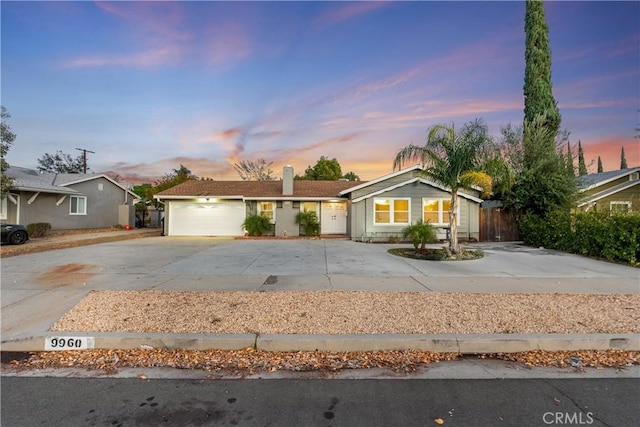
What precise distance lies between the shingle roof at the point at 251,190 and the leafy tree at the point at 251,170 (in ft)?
55.2

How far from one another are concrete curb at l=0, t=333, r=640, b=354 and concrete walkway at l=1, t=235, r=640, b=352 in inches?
0.5

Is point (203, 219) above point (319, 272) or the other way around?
above

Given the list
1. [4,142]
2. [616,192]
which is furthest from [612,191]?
[4,142]

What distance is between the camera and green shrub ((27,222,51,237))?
656 inches

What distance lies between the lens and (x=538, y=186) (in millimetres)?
14453

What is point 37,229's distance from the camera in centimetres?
1686

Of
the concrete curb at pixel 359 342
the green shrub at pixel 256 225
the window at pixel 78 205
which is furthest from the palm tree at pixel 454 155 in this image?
the window at pixel 78 205

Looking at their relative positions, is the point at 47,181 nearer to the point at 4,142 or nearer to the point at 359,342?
the point at 4,142

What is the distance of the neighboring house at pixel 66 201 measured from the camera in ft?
56.4

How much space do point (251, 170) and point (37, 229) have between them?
24.7 meters

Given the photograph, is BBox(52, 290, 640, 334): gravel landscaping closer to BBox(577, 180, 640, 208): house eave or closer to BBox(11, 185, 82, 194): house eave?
BBox(577, 180, 640, 208): house eave

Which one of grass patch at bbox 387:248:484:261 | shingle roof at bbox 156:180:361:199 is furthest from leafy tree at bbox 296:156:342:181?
grass patch at bbox 387:248:484:261

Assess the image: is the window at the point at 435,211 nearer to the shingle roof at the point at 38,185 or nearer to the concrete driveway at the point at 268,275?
the concrete driveway at the point at 268,275

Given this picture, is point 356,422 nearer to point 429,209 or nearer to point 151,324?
point 151,324
